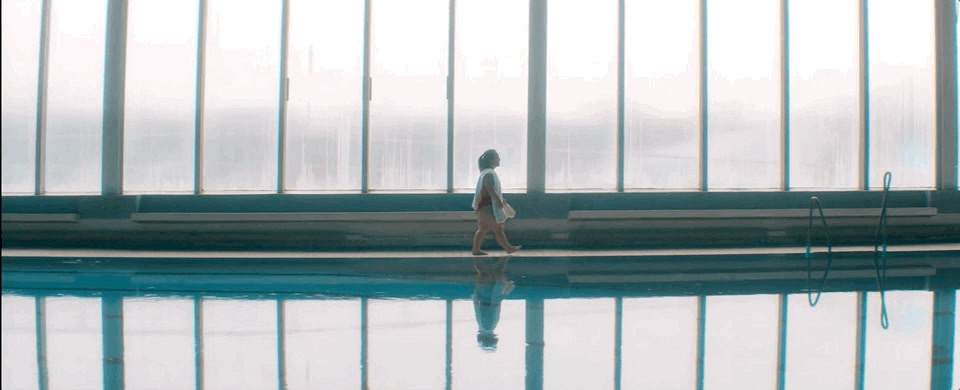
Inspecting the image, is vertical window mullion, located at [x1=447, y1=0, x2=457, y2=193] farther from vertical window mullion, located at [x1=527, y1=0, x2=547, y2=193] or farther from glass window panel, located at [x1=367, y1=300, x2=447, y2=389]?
glass window panel, located at [x1=367, y1=300, x2=447, y2=389]

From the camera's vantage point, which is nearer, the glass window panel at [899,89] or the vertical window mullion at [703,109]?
the vertical window mullion at [703,109]

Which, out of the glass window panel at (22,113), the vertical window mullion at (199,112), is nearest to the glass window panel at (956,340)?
the vertical window mullion at (199,112)

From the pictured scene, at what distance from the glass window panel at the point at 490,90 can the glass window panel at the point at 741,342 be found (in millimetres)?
6513

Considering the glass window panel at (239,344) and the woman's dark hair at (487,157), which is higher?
the woman's dark hair at (487,157)

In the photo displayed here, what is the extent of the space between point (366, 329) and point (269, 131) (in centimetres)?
819

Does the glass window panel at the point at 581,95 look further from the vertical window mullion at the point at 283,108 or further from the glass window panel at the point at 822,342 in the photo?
the glass window panel at the point at 822,342

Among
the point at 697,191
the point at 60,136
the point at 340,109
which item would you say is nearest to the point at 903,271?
the point at 697,191

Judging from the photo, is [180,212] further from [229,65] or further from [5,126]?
[5,126]

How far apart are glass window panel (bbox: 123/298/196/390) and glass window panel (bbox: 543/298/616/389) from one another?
198cm

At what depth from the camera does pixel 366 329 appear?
5953mm

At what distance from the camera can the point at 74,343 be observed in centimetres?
538

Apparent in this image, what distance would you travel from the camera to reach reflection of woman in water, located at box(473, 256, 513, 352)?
18.3 feet

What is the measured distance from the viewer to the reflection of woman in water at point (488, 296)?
559 centimetres

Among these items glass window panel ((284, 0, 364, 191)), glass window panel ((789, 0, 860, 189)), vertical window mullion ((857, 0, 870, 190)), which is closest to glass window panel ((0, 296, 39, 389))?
glass window panel ((284, 0, 364, 191))
